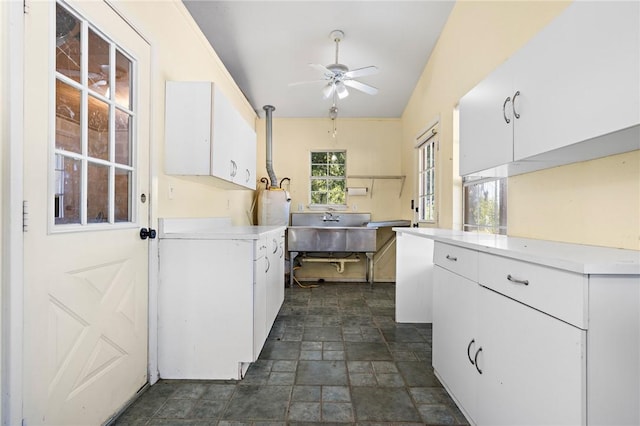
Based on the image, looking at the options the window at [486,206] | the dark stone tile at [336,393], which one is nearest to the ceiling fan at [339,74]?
the window at [486,206]

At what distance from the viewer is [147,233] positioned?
1753mm

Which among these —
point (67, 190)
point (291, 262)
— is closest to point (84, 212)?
point (67, 190)

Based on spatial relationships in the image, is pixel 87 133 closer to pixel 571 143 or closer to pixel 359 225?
pixel 571 143

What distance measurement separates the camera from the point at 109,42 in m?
1.47

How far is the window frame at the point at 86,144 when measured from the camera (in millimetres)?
1157

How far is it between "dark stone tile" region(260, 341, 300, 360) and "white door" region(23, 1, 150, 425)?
79cm

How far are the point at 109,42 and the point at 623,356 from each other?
2205mm

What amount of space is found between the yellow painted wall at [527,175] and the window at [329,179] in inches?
70.0

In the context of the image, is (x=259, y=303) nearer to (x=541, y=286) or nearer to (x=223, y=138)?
(x=223, y=138)

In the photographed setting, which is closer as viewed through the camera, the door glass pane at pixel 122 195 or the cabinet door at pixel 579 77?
the cabinet door at pixel 579 77

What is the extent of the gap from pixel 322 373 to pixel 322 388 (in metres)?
0.17

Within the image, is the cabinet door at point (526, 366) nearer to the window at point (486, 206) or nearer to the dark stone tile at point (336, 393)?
the dark stone tile at point (336, 393)

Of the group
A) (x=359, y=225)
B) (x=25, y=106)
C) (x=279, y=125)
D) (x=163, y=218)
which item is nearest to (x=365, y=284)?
(x=359, y=225)

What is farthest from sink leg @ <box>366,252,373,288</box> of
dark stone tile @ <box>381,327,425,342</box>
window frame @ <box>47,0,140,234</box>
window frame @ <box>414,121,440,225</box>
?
window frame @ <box>47,0,140,234</box>
